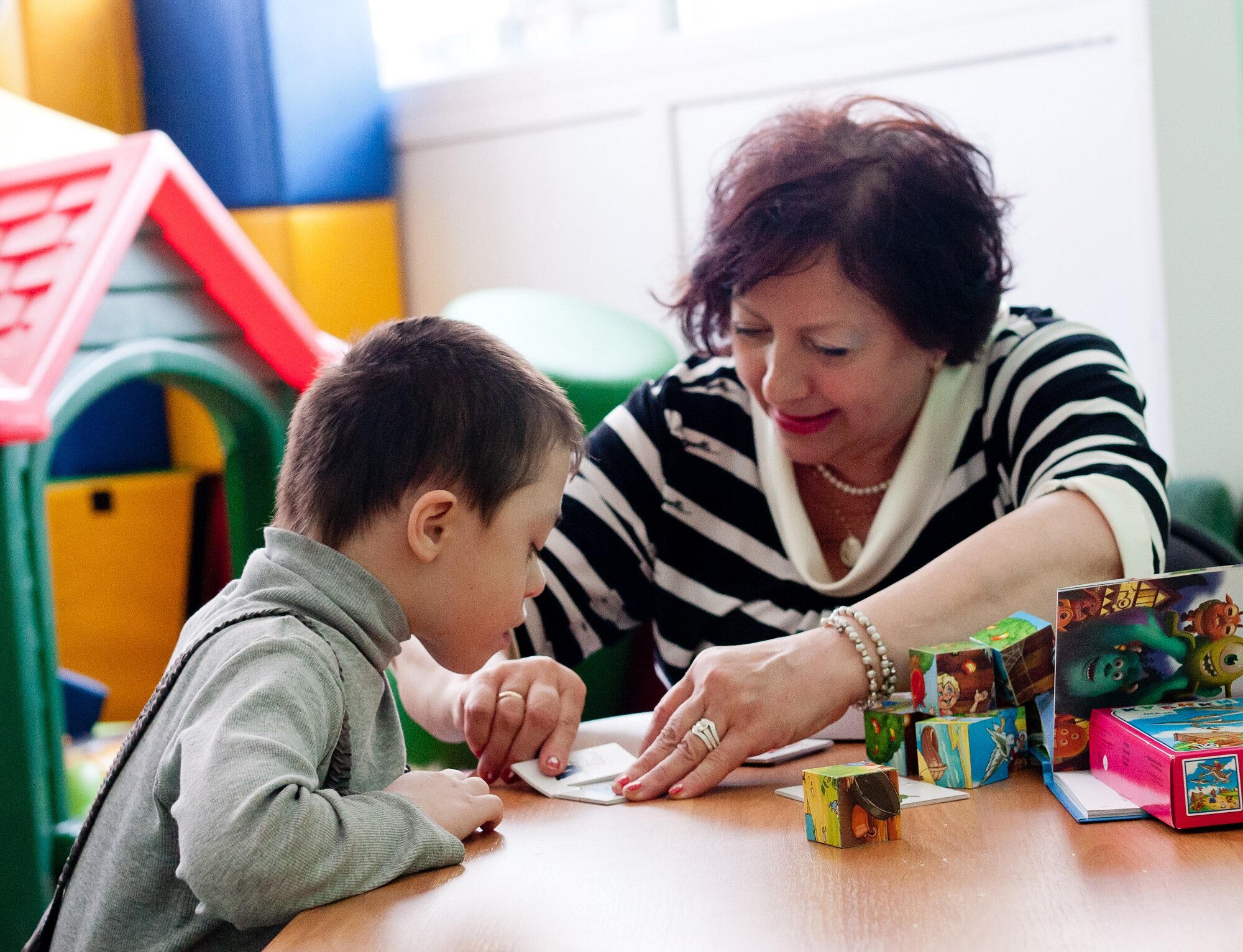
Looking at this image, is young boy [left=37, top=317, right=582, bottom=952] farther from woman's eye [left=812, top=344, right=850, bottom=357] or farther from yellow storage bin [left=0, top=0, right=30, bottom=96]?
yellow storage bin [left=0, top=0, right=30, bottom=96]

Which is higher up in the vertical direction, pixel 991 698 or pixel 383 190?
pixel 383 190

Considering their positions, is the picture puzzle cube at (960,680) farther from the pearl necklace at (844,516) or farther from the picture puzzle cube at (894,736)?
the pearl necklace at (844,516)

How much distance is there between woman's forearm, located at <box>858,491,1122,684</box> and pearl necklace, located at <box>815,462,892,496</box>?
1.14 ft

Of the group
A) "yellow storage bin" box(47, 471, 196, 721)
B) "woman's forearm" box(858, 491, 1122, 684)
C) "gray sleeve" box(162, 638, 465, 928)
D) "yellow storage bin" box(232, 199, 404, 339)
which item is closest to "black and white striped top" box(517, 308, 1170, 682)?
"woman's forearm" box(858, 491, 1122, 684)

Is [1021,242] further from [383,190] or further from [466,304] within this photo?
[383,190]

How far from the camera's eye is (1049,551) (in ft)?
4.01

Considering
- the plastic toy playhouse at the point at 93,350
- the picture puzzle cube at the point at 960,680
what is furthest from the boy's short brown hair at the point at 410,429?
the plastic toy playhouse at the point at 93,350

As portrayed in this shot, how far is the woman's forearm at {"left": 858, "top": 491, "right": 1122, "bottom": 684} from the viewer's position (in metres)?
1.17

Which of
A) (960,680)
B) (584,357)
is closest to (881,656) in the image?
(960,680)

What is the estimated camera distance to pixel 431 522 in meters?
1.00

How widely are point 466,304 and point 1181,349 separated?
55.9 inches

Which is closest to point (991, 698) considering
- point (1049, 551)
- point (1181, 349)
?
point (1049, 551)

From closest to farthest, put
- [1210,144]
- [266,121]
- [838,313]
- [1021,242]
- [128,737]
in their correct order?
[128,737]
[838,313]
[1210,144]
[1021,242]
[266,121]

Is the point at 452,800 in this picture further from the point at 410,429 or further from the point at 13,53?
the point at 13,53
